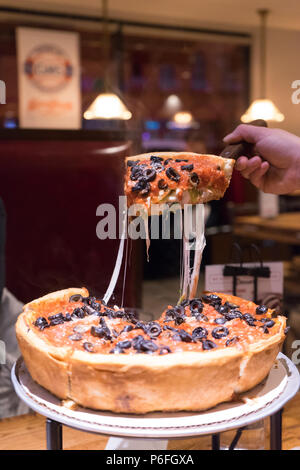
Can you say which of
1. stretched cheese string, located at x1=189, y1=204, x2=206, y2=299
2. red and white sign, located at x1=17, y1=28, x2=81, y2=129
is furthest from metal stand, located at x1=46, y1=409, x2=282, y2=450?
red and white sign, located at x1=17, y1=28, x2=81, y2=129

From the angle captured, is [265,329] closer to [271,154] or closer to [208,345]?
[208,345]

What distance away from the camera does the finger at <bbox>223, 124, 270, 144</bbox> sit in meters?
1.31

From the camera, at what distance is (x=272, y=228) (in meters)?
1.76

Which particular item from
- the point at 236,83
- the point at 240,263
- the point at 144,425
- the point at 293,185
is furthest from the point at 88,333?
the point at 236,83

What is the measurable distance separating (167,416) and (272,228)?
3.46ft

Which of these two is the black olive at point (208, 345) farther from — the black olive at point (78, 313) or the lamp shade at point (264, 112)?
the lamp shade at point (264, 112)

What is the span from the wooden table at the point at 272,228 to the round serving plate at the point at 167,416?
754 millimetres

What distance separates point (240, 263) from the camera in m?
1.44

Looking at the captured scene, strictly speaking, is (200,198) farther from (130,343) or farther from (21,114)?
(21,114)

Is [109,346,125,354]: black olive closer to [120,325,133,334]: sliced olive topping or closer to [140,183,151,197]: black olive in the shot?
[120,325,133,334]: sliced olive topping

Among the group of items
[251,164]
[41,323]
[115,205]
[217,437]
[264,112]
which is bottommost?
[217,437]

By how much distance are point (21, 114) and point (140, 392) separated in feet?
9.29

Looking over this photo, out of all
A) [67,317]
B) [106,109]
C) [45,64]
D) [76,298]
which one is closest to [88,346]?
[67,317]

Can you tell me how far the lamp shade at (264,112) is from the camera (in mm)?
1423
